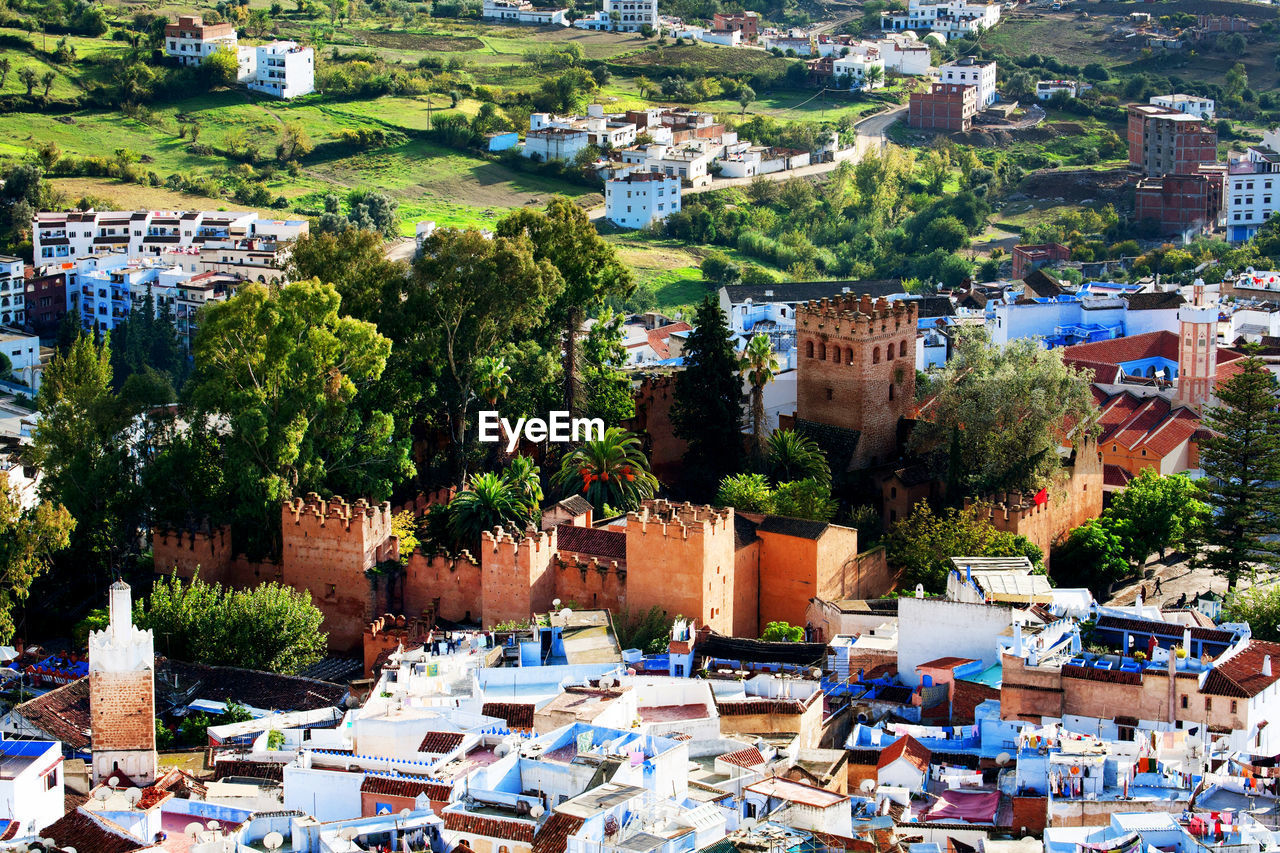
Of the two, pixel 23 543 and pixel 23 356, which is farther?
pixel 23 356

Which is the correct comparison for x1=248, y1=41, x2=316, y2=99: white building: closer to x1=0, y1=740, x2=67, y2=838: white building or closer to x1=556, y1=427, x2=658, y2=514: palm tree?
x1=556, y1=427, x2=658, y2=514: palm tree

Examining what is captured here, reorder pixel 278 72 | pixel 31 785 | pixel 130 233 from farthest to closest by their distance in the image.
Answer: pixel 278 72, pixel 130 233, pixel 31 785

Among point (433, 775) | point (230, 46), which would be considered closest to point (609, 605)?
point (433, 775)

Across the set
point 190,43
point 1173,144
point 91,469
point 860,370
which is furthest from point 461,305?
point 1173,144

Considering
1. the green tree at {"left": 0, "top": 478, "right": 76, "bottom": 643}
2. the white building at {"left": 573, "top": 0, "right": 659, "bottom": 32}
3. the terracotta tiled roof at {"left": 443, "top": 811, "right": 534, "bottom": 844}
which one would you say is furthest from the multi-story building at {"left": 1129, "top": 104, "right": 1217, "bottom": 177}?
the terracotta tiled roof at {"left": 443, "top": 811, "right": 534, "bottom": 844}

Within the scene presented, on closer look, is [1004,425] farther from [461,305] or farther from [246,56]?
[246,56]

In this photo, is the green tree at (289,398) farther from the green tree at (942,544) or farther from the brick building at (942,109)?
the brick building at (942,109)

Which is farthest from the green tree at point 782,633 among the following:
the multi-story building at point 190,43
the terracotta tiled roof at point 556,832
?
the multi-story building at point 190,43
